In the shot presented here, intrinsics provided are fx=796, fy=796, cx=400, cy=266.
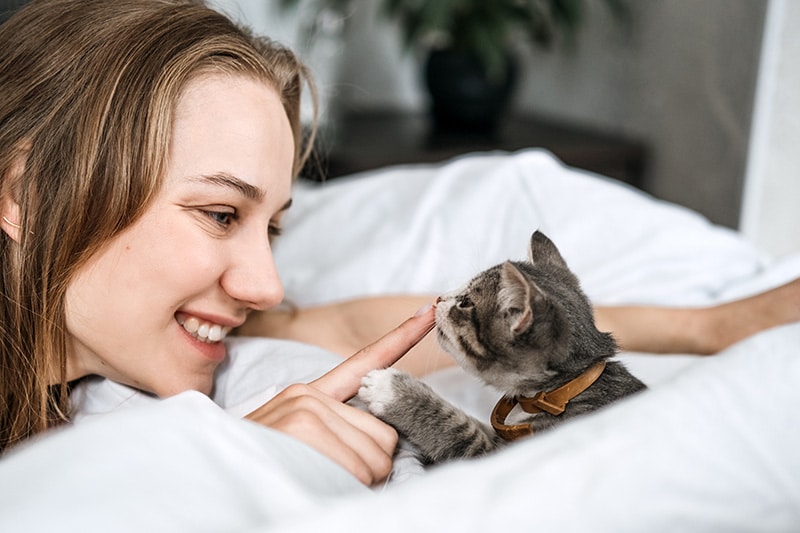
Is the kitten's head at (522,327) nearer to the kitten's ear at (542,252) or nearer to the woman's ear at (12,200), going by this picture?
the kitten's ear at (542,252)

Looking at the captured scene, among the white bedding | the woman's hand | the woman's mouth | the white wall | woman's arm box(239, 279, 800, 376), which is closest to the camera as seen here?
the white bedding

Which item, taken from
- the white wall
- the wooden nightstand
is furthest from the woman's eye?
the white wall

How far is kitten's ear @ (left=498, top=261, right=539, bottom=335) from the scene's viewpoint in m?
0.79

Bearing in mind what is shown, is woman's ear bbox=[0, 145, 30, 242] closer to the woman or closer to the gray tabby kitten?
the woman

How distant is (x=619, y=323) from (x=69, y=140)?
31.1 inches

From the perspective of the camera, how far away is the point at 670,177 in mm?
2285

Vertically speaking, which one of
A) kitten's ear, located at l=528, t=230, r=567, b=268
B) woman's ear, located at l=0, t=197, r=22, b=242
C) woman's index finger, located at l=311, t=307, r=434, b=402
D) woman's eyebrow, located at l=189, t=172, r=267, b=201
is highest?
woman's eyebrow, located at l=189, t=172, r=267, b=201

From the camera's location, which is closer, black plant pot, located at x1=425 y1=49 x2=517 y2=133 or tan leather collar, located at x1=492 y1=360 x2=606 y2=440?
tan leather collar, located at x1=492 y1=360 x2=606 y2=440

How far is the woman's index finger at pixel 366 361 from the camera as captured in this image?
794mm

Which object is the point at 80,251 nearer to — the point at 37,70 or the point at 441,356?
the point at 37,70

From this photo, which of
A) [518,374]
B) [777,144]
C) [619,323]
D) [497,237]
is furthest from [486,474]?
[777,144]

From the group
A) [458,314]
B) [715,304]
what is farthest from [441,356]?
[715,304]

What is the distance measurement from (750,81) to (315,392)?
5.30ft

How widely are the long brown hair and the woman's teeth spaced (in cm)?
13
